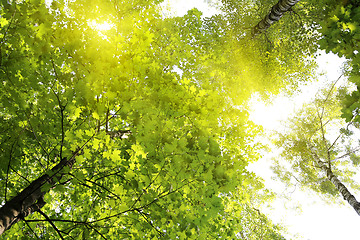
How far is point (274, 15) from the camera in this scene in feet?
16.6

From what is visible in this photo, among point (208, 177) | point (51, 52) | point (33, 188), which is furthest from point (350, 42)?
point (33, 188)

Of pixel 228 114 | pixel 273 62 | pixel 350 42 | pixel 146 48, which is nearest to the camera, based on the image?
pixel 350 42

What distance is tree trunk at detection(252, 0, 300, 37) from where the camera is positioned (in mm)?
4559

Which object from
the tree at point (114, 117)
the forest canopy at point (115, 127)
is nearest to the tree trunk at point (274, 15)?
the forest canopy at point (115, 127)

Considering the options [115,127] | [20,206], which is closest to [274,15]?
[115,127]

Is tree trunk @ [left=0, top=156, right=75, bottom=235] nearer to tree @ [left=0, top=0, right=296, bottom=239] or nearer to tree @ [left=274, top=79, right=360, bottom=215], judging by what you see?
tree @ [left=0, top=0, right=296, bottom=239]

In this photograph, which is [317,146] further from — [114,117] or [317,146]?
[114,117]

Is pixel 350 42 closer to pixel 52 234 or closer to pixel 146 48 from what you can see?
pixel 146 48

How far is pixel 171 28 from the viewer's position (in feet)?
15.5

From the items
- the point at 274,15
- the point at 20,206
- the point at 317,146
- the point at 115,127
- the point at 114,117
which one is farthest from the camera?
the point at 317,146

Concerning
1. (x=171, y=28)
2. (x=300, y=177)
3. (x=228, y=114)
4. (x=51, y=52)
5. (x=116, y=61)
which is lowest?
(x=300, y=177)

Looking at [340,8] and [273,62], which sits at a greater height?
[273,62]

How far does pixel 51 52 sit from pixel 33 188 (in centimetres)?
144

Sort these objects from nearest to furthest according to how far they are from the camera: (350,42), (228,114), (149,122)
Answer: (149,122) → (350,42) → (228,114)
